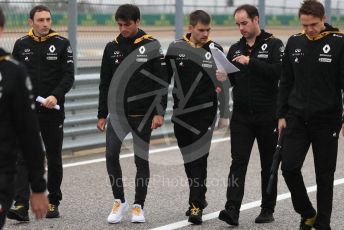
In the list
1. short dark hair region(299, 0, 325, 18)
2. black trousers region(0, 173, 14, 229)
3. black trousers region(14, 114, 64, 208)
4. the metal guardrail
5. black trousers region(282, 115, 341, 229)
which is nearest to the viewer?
black trousers region(0, 173, 14, 229)

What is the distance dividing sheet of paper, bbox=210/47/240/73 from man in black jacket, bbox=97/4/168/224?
52cm

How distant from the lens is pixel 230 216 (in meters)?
7.28

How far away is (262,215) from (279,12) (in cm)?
1013

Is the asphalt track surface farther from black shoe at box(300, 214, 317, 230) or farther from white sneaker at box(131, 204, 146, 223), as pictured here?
black shoe at box(300, 214, 317, 230)

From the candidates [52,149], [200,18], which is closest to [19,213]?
[52,149]

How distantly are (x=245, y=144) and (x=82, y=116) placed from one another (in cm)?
475

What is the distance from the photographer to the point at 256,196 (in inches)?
347

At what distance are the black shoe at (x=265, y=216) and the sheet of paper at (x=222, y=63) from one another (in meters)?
1.32

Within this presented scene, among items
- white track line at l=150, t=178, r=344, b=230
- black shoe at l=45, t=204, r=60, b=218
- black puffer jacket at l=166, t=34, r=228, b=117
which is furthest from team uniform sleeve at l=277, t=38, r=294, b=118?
black shoe at l=45, t=204, r=60, b=218

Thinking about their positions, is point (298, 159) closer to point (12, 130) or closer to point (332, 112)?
point (332, 112)

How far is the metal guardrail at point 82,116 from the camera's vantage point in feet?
38.1

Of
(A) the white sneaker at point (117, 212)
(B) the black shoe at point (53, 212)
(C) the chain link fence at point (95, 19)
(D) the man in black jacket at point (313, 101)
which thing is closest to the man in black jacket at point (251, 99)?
(D) the man in black jacket at point (313, 101)

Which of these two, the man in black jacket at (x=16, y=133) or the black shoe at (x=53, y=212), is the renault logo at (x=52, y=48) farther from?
the man in black jacket at (x=16, y=133)

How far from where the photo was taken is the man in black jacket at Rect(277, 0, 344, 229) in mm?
6652
